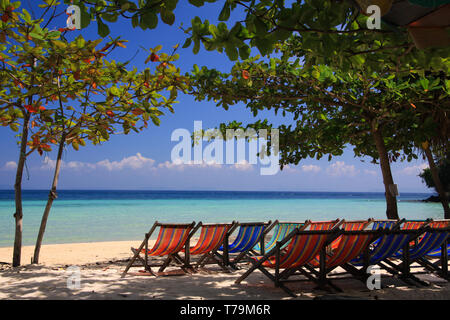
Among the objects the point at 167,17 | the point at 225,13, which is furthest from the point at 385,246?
the point at 167,17

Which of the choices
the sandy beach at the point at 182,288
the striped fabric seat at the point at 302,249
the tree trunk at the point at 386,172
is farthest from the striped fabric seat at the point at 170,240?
the tree trunk at the point at 386,172

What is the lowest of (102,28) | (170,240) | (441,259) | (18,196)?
(441,259)

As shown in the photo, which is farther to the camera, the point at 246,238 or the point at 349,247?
the point at 246,238

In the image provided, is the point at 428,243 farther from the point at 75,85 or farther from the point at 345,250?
the point at 75,85

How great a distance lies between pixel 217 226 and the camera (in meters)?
5.95

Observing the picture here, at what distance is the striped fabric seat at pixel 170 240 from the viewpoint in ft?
18.8

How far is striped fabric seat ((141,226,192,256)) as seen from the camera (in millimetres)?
5719

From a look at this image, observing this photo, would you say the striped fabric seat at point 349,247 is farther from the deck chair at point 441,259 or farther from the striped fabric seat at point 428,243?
the deck chair at point 441,259

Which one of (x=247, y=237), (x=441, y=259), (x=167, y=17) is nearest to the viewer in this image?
(x=167, y=17)

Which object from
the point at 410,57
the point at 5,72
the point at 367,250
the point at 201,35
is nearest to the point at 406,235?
the point at 367,250

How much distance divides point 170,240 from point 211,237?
0.61 metres

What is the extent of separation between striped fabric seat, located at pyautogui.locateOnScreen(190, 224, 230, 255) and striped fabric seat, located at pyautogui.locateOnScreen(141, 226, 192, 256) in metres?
0.29

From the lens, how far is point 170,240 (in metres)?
5.84

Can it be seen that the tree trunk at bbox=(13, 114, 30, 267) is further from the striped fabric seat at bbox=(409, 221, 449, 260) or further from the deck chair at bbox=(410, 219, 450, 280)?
the deck chair at bbox=(410, 219, 450, 280)
